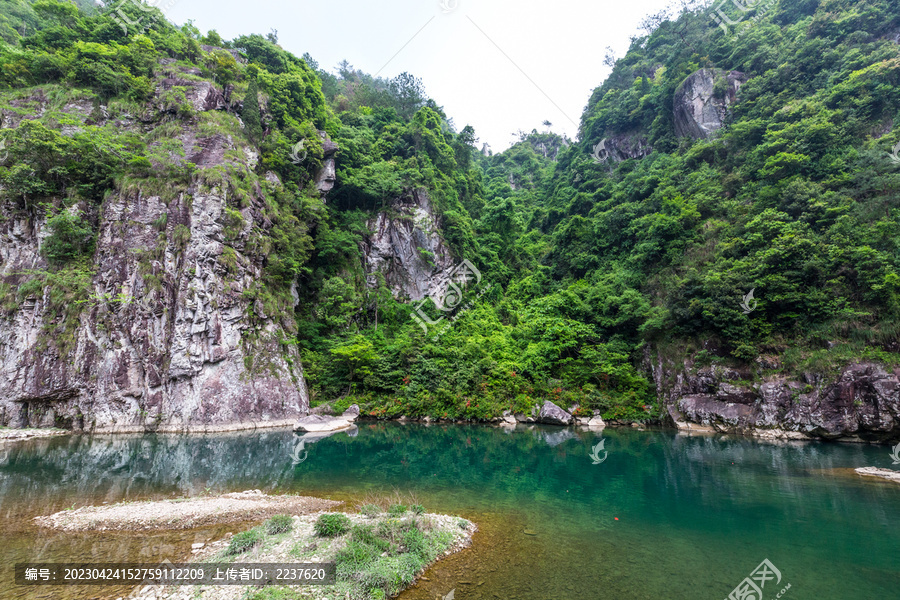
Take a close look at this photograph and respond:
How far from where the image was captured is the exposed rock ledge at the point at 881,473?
9938 mm

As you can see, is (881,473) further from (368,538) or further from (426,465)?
(368,538)

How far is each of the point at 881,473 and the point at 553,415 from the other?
12669 mm

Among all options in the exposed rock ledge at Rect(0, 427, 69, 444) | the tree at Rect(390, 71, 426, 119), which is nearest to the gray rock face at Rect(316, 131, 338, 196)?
the tree at Rect(390, 71, 426, 119)

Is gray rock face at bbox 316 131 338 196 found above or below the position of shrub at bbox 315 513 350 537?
above

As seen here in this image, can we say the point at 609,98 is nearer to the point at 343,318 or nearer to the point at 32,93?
the point at 343,318

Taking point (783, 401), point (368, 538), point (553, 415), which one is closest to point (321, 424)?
point (553, 415)

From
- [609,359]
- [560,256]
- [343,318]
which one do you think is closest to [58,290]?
[343,318]

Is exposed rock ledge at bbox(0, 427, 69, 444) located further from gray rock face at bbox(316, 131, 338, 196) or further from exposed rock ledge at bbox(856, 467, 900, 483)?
A: exposed rock ledge at bbox(856, 467, 900, 483)

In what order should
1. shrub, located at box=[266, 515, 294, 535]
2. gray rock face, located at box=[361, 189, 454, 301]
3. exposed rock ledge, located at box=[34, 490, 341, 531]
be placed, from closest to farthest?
shrub, located at box=[266, 515, 294, 535] → exposed rock ledge, located at box=[34, 490, 341, 531] → gray rock face, located at box=[361, 189, 454, 301]

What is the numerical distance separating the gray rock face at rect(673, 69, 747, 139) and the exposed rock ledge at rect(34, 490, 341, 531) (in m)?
37.0

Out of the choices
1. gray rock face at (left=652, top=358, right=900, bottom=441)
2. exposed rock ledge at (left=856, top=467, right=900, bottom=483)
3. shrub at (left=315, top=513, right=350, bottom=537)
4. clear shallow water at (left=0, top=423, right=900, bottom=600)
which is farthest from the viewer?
gray rock face at (left=652, top=358, right=900, bottom=441)

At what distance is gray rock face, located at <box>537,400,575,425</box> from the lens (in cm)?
2108

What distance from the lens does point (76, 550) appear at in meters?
5.76

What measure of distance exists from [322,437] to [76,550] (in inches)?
472
